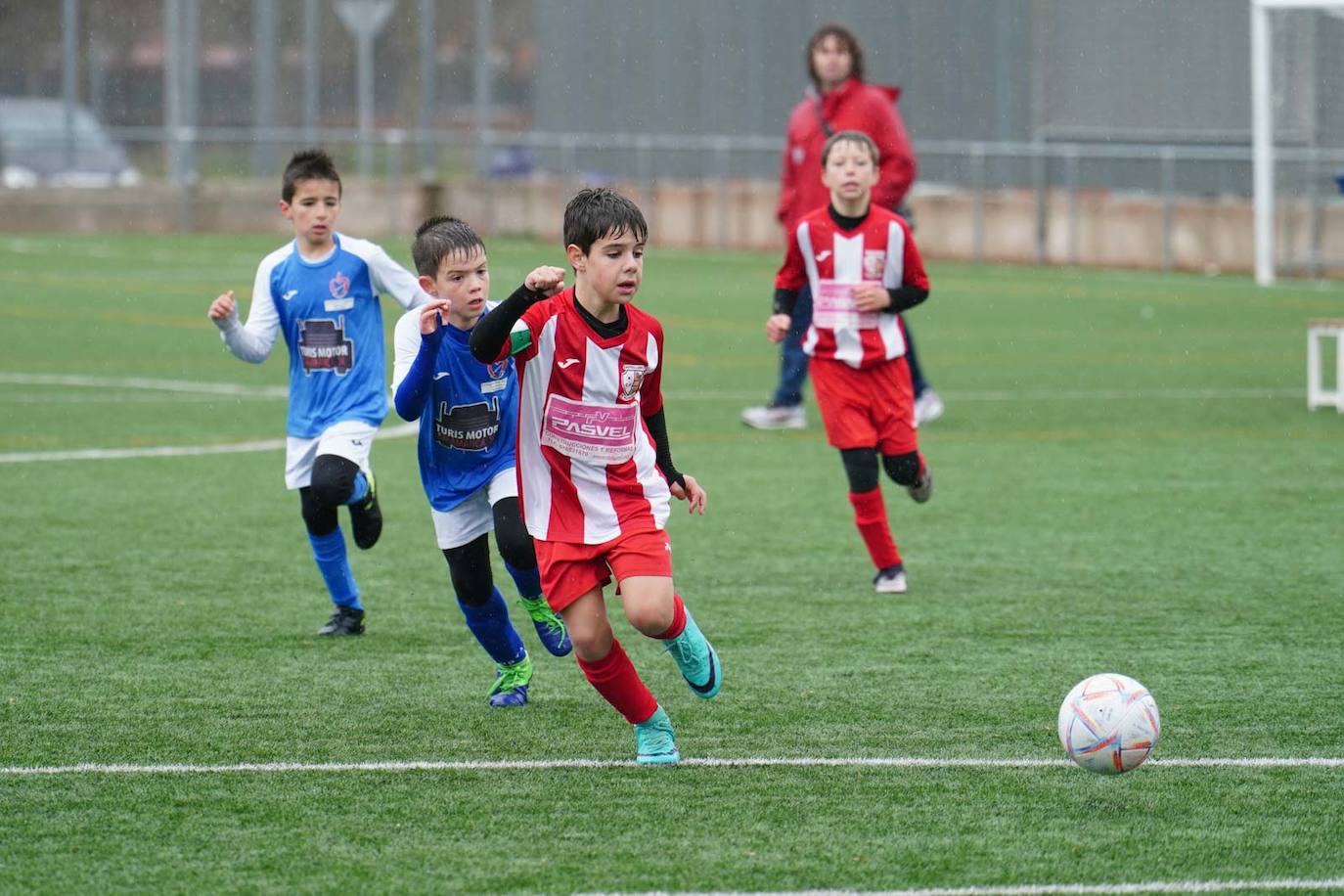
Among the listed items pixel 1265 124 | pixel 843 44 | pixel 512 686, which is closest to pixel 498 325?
pixel 512 686

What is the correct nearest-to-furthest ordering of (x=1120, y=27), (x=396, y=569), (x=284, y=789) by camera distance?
(x=284, y=789) → (x=396, y=569) → (x=1120, y=27)

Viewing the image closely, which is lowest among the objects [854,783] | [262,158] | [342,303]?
[854,783]

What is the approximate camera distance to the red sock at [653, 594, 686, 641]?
546cm

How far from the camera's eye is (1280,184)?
24875 mm

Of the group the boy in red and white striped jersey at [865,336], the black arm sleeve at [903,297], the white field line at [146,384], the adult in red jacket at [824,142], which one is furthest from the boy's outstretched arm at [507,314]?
the white field line at [146,384]

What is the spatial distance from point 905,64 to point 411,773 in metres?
30.5

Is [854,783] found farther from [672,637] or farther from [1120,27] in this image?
[1120,27]

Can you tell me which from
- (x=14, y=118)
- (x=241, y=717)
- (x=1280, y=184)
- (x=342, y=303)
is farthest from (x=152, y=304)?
(x=14, y=118)

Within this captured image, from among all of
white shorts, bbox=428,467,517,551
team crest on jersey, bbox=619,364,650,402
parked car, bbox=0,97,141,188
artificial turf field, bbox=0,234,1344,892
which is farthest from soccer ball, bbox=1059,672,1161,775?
parked car, bbox=0,97,141,188

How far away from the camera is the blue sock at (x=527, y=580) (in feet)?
20.7

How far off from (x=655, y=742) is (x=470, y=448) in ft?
3.90

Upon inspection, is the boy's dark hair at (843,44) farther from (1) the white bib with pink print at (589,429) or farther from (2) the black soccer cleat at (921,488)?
(1) the white bib with pink print at (589,429)

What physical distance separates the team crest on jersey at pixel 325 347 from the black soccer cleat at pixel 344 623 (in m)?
0.84

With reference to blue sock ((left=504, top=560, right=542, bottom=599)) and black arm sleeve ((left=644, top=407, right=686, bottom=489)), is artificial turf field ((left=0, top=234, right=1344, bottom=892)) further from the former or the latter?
black arm sleeve ((left=644, top=407, right=686, bottom=489))
